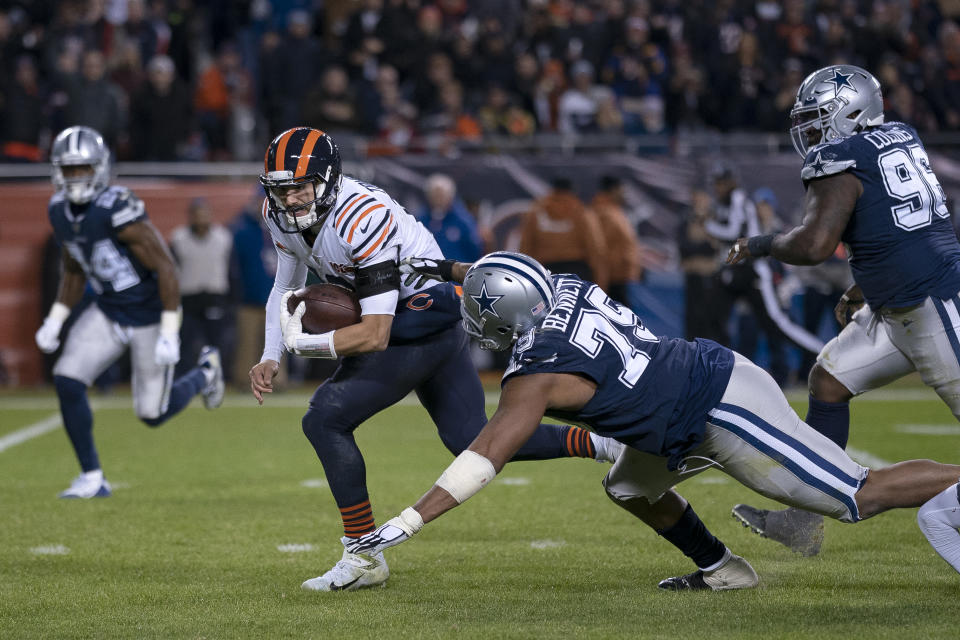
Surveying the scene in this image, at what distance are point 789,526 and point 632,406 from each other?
1.20 m

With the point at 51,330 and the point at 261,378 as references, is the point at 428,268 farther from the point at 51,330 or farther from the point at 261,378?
the point at 51,330

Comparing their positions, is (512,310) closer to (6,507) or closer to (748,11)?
(6,507)

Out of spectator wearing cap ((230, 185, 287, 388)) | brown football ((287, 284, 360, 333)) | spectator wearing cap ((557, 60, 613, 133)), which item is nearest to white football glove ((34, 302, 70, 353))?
brown football ((287, 284, 360, 333))

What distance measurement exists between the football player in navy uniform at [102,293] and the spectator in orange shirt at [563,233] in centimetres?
514

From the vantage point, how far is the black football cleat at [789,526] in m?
4.30

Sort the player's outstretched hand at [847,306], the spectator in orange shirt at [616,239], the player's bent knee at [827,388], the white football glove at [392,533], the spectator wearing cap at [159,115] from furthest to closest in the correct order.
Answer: the spectator wearing cap at [159,115]
the spectator in orange shirt at [616,239]
the player's outstretched hand at [847,306]
the player's bent knee at [827,388]
the white football glove at [392,533]

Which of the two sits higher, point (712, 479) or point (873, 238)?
point (873, 238)

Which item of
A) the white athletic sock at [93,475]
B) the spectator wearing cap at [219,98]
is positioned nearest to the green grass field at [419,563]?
the white athletic sock at [93,475]

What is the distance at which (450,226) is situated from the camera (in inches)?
426

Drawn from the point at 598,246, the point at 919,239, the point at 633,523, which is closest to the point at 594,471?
the point at 633,523

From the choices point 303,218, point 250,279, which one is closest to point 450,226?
point 250,279

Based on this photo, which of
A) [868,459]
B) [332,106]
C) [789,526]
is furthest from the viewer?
[332,106]

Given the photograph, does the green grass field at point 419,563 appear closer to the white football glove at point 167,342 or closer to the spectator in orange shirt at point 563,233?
the white football glove at point 167,342

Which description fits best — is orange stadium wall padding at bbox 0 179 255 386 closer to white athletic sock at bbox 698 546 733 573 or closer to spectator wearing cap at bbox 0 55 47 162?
spectator wearing cap at bbox 0 55 47 162
